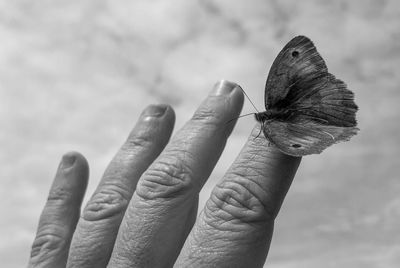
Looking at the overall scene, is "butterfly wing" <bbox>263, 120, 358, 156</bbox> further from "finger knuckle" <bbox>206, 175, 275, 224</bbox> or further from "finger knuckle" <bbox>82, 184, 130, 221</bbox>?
"finger knuckle" <bbox>82, 184, 130, 221</bbox>

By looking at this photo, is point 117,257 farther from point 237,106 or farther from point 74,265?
point 237,106

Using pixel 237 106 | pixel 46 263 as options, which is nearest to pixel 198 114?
pixel 237 106

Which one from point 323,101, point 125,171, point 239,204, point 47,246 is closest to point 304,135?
point 323,101

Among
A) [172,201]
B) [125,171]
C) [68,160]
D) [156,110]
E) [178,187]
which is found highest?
[156,110]

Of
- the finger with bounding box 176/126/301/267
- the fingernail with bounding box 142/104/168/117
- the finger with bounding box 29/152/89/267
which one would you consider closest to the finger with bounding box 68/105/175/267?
the fingernail with bounding box 142/104/168/117

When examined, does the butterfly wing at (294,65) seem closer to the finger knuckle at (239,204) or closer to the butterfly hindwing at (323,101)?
the butterfly hindwing at (323,101)

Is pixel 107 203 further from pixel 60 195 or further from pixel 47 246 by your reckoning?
pixel 47 246

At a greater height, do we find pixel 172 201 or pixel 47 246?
pixel 172 201

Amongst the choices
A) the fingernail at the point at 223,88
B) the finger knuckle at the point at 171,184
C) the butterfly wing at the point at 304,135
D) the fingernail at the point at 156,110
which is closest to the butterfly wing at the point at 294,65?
the butterfly wing at the point at 304,135
